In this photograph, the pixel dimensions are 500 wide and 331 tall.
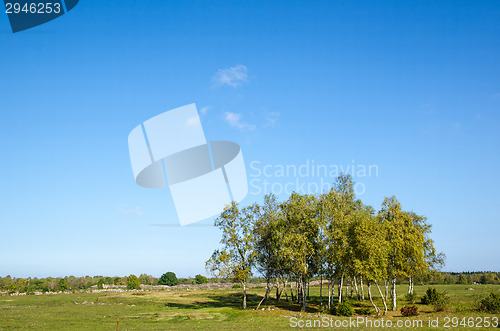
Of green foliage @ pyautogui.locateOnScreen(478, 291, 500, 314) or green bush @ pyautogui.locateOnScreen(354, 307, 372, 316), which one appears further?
green bush @ pyautogui.locateOnScreen(354, 307, 372, 316)

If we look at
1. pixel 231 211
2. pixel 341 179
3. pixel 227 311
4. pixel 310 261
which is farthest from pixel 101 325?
pixel 341 179

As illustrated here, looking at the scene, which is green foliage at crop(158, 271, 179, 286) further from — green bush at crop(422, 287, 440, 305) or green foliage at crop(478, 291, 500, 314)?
green foliage at crop(478, 291, 500, 314)

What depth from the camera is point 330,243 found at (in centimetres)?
Answer: 5194

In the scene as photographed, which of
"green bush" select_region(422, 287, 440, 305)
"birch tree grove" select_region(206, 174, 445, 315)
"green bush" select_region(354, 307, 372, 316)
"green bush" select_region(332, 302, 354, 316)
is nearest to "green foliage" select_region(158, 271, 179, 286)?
"birch tree grove" select_region(206, 174, 445, 315)

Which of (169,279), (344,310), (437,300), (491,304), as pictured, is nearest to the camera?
(491,304)

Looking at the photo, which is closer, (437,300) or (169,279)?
(437,300)

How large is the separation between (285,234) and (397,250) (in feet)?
52.6

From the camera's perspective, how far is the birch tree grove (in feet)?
150

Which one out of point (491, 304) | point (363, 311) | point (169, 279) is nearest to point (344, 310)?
point (363, 311)

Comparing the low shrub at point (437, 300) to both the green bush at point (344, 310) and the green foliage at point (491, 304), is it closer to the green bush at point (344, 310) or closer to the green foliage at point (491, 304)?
the green foliage at point (491, 304)

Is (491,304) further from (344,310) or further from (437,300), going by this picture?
(344,310)

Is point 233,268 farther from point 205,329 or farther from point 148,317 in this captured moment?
point 205,329

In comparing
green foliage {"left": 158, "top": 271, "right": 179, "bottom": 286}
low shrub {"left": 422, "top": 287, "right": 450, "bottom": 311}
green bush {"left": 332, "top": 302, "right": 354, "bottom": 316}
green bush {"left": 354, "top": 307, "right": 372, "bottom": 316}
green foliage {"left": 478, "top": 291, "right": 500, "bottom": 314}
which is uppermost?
green foliage {"left": 478, "top": 291, "right": 500, "bottom": 314}

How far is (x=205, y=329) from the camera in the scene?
1412 inches
